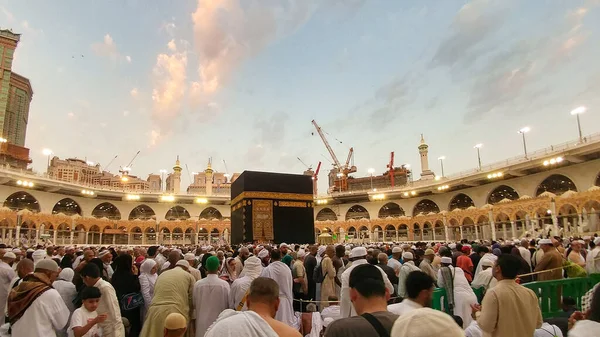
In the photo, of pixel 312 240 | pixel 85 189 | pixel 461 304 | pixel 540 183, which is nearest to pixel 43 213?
pixel 85 189

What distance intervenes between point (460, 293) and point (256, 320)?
3462 millimetres

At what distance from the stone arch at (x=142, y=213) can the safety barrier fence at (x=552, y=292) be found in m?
36.0

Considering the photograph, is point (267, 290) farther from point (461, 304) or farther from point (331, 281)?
point (331, 281)

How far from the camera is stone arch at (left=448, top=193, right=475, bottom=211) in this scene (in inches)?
1237

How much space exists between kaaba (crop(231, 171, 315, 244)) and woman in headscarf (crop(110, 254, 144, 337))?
55.6 ft

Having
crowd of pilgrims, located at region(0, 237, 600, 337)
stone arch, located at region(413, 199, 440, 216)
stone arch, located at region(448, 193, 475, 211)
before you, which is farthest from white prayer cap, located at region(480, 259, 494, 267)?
stone arch, located at region(413, 199, 440, 216)

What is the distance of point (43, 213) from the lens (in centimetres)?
2603

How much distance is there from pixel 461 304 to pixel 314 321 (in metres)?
1.72

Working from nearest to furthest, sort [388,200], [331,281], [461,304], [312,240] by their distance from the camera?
[461,304] → [331,281] → [312,240] → [388,200]

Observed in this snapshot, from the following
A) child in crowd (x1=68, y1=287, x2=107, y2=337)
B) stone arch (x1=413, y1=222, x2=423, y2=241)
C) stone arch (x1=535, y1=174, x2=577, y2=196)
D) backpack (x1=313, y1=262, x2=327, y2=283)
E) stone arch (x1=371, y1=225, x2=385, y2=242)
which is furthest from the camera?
stone arch (x1=371, y1=225, x2=385, y2=242)

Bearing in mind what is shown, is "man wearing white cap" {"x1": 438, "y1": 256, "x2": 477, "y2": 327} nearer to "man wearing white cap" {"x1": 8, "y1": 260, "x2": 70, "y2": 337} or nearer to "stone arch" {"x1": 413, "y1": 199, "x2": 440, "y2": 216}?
"man wearing white cap" {"x1": 8, "y1": 260, "x2": 70, "y2": 337}

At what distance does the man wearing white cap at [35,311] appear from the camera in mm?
2686

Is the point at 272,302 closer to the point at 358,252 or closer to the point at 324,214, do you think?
the point at 358,252

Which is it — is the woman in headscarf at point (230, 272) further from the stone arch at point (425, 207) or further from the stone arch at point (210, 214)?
the stone arch at point (210, 214)
